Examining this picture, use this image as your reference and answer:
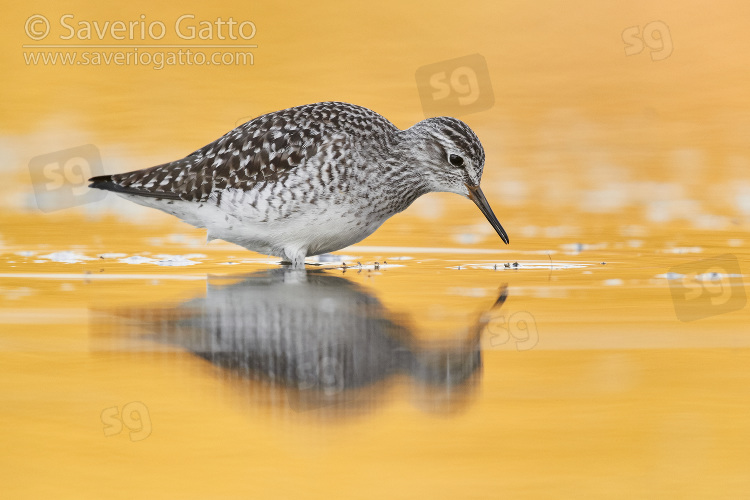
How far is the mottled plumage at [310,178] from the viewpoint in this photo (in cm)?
1035

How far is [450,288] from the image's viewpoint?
9250 mm

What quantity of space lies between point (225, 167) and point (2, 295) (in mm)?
2768

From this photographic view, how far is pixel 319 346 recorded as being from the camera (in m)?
6.80

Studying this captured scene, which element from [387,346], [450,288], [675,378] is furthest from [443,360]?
[450,288]

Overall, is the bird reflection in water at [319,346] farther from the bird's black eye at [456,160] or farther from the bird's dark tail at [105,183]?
the bird's dark tail at [105,183]

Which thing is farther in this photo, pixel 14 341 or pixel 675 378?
pixel 14 341

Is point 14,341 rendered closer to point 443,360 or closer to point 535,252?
point 443,360

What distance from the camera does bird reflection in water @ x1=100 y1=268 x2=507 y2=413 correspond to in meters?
5.96
